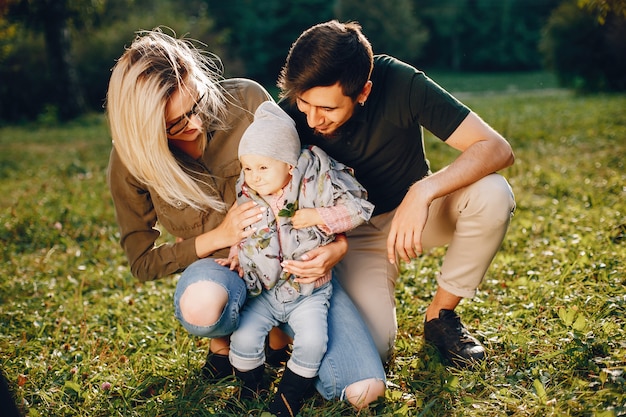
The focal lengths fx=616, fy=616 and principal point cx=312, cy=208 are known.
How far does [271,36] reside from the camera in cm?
3269

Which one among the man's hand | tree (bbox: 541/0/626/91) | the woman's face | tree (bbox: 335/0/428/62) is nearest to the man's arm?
the man's hand

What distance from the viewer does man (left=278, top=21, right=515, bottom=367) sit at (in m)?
→ 2.62

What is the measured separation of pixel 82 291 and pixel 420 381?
2380 mm

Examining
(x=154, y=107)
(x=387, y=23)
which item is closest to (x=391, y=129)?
(x=154, y=107)

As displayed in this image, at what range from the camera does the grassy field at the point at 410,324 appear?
2.48 metres

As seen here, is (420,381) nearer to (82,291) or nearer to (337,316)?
(337,316)

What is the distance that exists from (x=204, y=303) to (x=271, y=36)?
104 feet

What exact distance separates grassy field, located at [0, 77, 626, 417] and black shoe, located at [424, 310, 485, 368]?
0.06 metres

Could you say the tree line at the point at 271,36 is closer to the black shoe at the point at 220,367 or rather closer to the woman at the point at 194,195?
the woman at the point at 194,195

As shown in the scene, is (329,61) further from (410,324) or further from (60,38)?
(60,38)

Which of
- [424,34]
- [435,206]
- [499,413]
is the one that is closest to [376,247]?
[435,206]

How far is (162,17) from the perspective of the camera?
76.3 feet

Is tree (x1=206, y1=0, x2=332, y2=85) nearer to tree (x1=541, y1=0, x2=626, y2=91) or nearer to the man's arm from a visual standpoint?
tree (x1=541, y1=0, x2=626, y2=91)

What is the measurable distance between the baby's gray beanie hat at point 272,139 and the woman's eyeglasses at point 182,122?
289 millimetres
